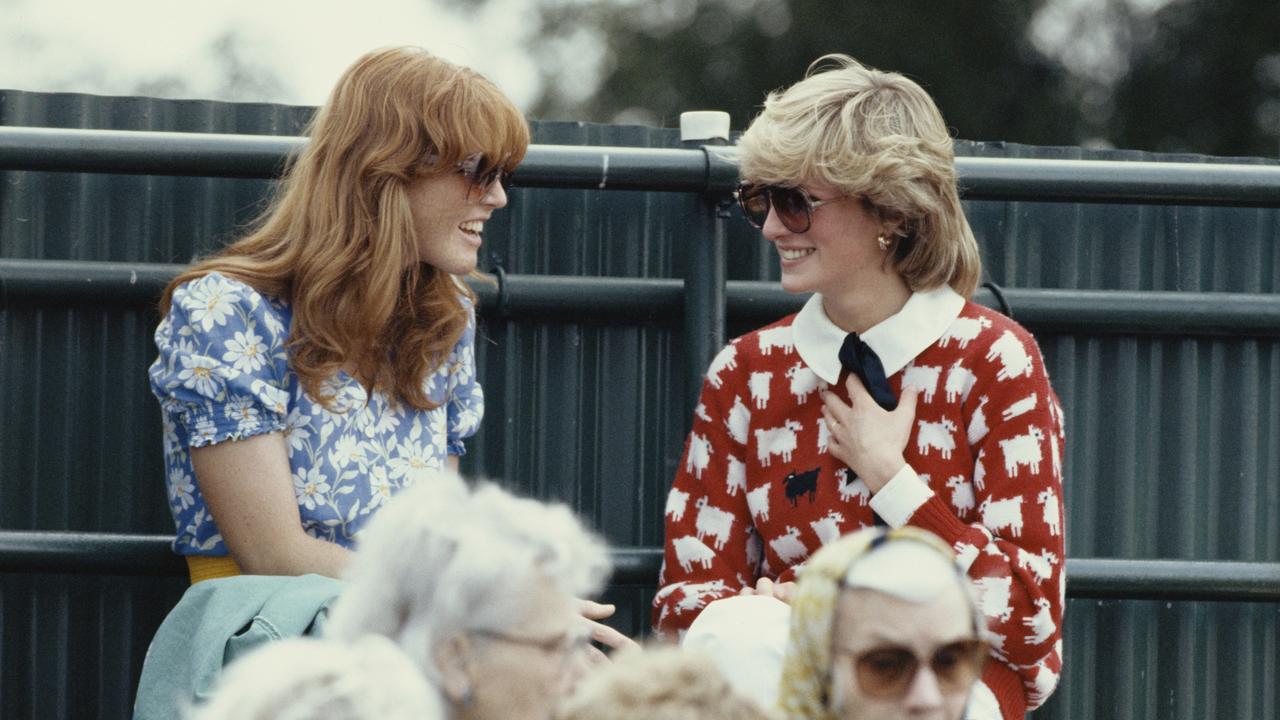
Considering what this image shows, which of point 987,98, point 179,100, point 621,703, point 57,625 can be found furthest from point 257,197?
point 987,98

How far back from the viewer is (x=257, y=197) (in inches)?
154

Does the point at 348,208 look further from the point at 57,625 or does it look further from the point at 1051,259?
the point at 1051,259

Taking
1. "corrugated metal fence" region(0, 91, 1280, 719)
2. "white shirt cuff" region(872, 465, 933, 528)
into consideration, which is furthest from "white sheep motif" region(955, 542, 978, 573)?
"corrugated metal fence" region(0, 91, 1280, 719)

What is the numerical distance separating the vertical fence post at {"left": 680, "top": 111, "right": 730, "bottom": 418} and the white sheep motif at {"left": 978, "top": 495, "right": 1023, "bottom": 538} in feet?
2.45

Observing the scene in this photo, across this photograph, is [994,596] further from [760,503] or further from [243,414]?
[243,414]

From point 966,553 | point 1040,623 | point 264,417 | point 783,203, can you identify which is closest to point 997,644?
point 1040,623

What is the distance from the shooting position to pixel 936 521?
131 inches

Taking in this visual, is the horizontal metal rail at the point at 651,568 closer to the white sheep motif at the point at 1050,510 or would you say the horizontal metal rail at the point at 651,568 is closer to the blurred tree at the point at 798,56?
the white sheep motif at the point at 1050,510

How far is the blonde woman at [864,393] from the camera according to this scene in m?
3.37

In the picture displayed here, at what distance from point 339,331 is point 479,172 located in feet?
1.44

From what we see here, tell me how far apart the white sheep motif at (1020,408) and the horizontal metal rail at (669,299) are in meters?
0.63

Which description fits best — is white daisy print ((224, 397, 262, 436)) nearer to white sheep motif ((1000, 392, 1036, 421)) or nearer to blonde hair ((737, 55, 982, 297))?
blonde hair ((737, 55, 982, 297))

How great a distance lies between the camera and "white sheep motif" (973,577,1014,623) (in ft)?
10.8

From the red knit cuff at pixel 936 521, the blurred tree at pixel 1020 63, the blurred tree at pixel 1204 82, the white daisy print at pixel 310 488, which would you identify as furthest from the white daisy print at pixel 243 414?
the blurred tree at pixel 1204 82
